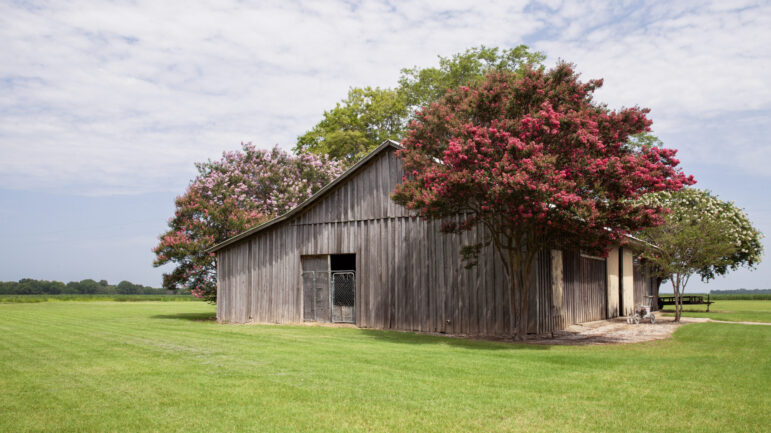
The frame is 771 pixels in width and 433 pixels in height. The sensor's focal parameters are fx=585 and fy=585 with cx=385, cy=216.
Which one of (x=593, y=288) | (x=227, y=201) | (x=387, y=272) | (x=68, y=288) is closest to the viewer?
(x=387, y=272)

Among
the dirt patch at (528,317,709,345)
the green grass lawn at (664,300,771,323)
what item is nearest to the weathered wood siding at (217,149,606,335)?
the dirt patch at (528,317,709,345)

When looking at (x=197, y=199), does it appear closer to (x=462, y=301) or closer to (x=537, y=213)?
(x=462, y=301)

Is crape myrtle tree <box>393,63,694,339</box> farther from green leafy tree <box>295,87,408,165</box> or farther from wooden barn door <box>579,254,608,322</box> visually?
green leafy tree <box>295,87,408,165</box>

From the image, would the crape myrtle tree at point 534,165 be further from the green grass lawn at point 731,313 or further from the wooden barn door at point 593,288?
the green grass lawn at point 731,313

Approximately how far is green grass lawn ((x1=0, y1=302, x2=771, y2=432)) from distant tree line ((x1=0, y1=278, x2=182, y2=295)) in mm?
86956

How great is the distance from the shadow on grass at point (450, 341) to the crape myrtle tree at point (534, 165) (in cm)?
126

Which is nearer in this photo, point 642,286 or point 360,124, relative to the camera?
point 642,286

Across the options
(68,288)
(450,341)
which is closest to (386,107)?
(450,341)

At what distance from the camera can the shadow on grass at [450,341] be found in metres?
14.8

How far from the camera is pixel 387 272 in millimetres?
20625

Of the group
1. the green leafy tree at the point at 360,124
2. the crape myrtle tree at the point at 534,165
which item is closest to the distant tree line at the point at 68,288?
the green leafy tree at the point at 360,124

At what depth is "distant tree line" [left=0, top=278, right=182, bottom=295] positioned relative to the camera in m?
94.2

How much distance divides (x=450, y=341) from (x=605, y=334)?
17.7 feet

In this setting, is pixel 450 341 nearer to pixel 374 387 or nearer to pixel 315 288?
pixel 315 288
